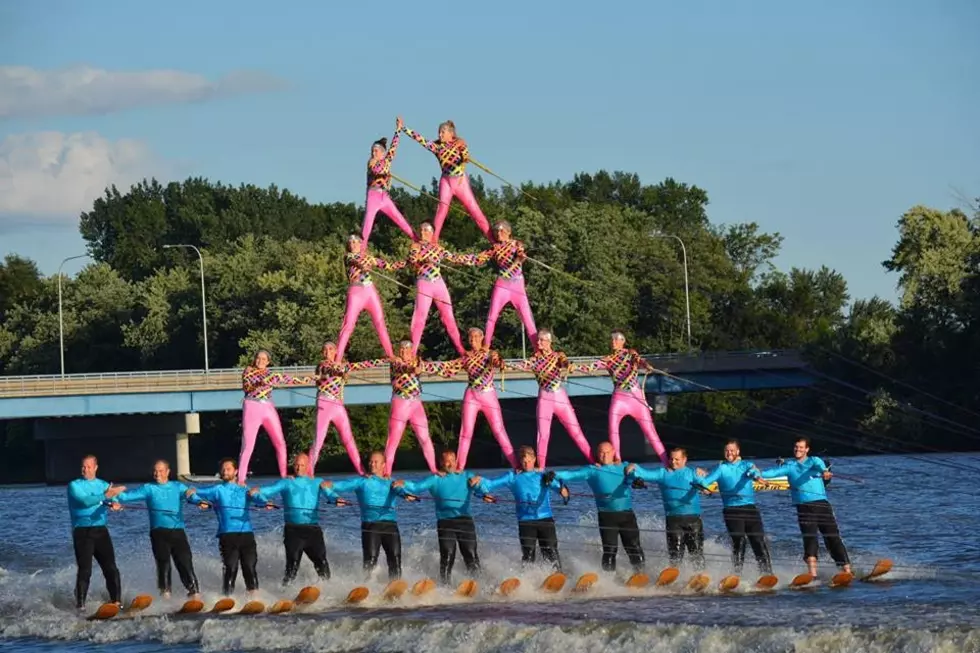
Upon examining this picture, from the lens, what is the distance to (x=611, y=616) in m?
22.7

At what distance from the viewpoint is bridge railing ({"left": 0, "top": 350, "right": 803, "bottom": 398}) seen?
60.3 m

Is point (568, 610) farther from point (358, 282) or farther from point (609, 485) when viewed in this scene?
point (358, 282)

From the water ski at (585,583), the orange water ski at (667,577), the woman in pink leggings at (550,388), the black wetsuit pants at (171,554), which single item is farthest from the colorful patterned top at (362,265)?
the orange water ski at (667,577)

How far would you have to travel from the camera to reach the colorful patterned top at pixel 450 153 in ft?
90.3

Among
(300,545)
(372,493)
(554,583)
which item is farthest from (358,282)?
(554,583)

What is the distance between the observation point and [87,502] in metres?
24.8

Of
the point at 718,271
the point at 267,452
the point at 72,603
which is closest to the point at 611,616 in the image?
the point at 72,603

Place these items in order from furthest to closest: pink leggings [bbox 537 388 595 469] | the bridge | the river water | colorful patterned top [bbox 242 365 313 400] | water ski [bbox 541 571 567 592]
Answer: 1. the bridge
2. colorful patterned top [bbox 242 365 313 400]
3. pink leggings [bbox 537 388 595 469]
4. water ski [bbox 541 571 567 592]
5. the river water

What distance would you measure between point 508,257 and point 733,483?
5.01m

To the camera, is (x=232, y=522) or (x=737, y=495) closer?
(x=737, y=495)

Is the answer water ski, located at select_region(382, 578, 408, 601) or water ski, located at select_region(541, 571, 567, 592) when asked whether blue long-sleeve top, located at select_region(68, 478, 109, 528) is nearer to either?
water ski, located at select_region(382, 578, 408, 601)

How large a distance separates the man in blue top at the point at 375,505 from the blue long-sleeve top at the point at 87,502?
2.96m

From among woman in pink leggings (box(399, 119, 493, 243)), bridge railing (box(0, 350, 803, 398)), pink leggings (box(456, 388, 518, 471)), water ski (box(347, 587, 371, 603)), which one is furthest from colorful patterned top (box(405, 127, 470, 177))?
bridge railing (box(0, 350, 803, 398))

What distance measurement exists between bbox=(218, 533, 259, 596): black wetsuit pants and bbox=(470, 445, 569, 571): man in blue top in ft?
11.2
